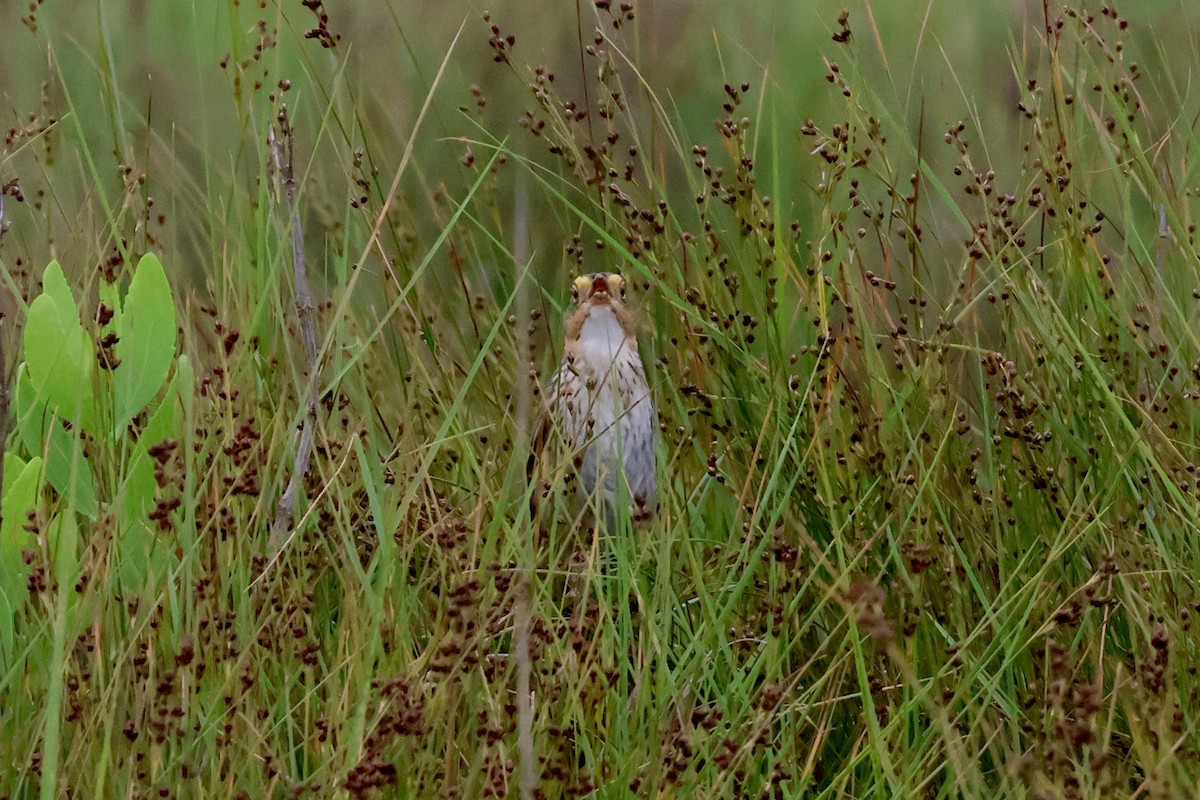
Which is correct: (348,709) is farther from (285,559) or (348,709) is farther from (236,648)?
(285,559)

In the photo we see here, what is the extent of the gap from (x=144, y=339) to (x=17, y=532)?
1.23 feet

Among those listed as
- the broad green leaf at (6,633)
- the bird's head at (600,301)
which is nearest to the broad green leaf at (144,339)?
the broad green leaf at (6,633)

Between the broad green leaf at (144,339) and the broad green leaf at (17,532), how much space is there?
0.18 meters

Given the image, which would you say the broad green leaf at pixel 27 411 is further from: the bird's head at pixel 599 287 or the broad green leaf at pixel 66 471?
the bird's head at pixel 599 287

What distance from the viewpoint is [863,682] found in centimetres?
191

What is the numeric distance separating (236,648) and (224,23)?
3.11m

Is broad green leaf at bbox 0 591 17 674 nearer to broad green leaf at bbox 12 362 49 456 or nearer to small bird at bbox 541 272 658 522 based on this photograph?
broad green leaf at bbox 12 362 49 456

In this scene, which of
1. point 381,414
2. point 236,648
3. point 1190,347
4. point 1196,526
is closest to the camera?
point 236,648

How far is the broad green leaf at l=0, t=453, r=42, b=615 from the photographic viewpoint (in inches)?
93.7

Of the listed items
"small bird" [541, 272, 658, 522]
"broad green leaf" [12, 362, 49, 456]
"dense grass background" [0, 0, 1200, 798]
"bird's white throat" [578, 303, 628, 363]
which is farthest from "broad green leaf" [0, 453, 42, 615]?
"bird's white throat" [578, 303, 628, 363]

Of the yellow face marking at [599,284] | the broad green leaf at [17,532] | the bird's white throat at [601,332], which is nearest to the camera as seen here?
the broad green leaf at [17,532]

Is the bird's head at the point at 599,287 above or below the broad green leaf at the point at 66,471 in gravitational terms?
above

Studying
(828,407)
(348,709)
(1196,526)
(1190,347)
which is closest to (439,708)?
(348,709)

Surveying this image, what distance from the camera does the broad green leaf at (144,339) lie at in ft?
8.23
